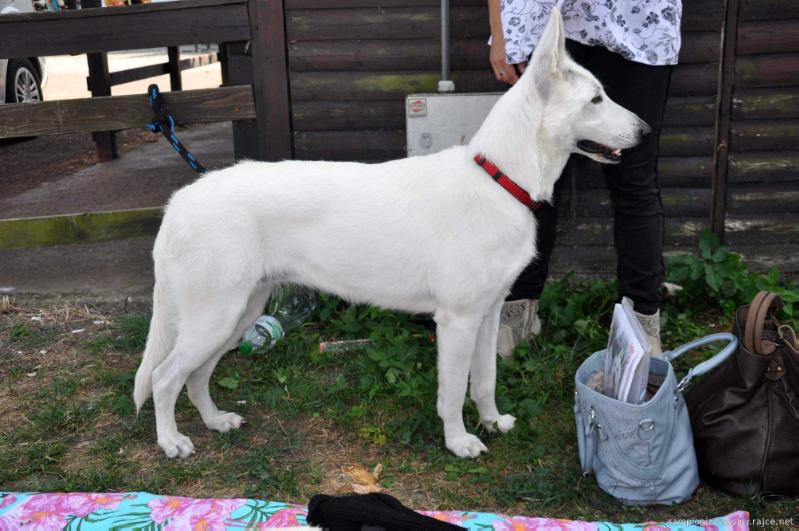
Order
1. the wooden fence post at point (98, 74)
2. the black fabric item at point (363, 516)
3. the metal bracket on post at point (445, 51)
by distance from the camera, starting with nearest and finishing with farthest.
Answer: the black fabric item at point (363, 516) < the metal bracket on post at point (445, 51) < the wooden fence post at point (98, 74)

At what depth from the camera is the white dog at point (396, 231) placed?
9.89ft

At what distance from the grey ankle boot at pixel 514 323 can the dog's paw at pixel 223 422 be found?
1389 mm

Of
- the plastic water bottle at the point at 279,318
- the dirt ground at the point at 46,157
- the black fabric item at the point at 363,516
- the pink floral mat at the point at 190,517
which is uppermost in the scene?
the black fabric item at the point at 363,516

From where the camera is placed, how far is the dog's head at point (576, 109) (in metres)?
2.91

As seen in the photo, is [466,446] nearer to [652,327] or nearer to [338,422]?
[338,422]

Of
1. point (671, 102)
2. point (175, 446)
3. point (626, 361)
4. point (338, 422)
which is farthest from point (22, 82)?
point (626, 361)

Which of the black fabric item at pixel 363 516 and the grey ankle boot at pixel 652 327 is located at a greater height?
the black fabric item at pixel 363 516

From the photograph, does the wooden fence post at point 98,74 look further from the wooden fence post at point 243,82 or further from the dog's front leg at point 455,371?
the dog's front leg at point 455,371

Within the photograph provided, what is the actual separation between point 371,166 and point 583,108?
0.91 m

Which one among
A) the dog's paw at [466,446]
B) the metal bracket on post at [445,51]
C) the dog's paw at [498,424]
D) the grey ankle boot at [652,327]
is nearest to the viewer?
the dog's paw at [466,446]

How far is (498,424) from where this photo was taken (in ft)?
11.1

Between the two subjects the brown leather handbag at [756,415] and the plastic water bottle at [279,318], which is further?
the plastic water bottle at [279,318]

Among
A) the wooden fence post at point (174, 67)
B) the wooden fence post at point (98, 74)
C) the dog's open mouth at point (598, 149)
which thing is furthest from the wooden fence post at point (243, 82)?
the wooden fence post at point (174, 67)

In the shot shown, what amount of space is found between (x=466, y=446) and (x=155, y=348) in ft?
4.56
